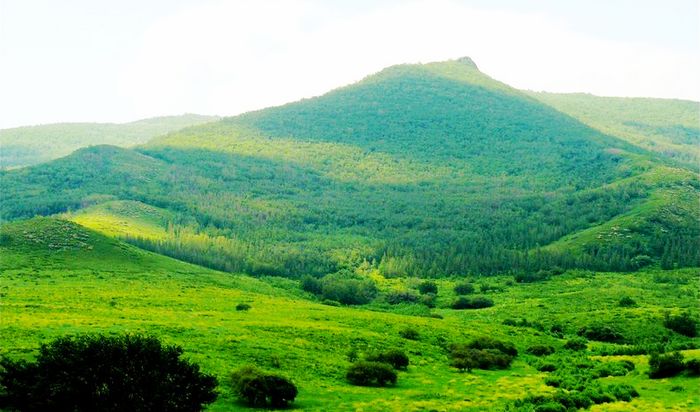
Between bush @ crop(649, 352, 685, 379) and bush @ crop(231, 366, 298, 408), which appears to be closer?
bush @ crop(231, 366, 298, 408)

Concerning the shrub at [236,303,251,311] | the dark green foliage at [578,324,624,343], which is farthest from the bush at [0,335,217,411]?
the dark green foliage at [578,324,624,343]

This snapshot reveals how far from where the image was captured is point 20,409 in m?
46.5

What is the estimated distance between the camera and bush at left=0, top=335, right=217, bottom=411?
4503cm

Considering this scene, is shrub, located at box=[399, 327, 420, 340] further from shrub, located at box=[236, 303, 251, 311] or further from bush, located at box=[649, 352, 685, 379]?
bush, located at box=[649, 352, 685, 379]

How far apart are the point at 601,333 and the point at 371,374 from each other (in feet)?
177

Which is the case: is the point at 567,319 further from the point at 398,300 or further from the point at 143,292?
the point at 143,292

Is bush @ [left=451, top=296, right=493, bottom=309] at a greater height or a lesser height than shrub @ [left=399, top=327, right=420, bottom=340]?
lesser

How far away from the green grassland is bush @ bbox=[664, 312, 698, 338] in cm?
221

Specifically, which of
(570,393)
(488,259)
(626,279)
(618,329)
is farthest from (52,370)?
(488,259)

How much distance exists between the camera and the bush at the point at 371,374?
214 feet

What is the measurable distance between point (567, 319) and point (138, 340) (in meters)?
87.3

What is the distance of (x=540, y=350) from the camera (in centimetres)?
8988

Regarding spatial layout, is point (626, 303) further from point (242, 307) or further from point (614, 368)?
point (242, 307)

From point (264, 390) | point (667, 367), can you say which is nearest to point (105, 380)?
point (264, 390)
